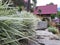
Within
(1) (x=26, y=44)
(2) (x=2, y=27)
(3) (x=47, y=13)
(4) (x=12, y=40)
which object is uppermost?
(2) (x=2, y=27)

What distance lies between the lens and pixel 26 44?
4141mm

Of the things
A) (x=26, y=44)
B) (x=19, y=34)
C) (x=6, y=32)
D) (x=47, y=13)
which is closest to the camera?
(x=6, y=32)

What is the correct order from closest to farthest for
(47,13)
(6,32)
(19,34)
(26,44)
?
(6,32), (19,34), (26,44), (47,13)

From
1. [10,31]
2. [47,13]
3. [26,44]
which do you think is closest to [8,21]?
[10,31]

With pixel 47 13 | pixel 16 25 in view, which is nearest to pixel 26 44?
pixel 16 25

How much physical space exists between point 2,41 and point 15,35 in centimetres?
23

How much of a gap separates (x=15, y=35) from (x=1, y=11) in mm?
332

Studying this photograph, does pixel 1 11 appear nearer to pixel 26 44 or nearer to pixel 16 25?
pixel 16 25

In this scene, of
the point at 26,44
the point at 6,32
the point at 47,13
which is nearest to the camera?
the point at 6,32

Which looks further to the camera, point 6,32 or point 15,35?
point 15,35

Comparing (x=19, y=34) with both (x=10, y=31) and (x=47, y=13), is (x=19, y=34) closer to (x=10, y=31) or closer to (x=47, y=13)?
(x=10, y=31)

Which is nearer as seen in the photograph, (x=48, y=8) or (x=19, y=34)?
(x=19, y=34)

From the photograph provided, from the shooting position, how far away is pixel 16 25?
2.96 m

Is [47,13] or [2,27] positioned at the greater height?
[2,27]
